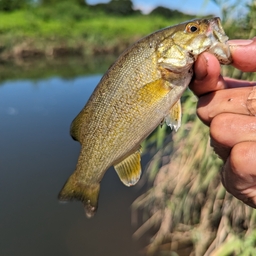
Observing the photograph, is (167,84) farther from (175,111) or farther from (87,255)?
(87,255)

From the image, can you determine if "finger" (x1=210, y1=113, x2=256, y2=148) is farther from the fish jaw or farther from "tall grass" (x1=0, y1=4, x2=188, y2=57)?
"tall grass" (x1=0, y1=4, x2=188, y2=57)

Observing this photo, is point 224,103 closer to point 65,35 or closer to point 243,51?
point 243,51

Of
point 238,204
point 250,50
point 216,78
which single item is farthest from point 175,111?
point 238,204

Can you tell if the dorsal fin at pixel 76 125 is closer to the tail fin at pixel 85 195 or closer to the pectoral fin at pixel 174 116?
the tail fin at pixel 85 195

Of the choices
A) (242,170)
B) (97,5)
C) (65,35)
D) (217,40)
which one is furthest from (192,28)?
(97,5)

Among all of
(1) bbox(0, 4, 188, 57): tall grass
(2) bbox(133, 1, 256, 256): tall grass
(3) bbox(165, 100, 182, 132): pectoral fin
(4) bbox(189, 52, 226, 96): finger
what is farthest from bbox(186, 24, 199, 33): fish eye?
(1) bbox(0, 4, 188, 57): tall grass

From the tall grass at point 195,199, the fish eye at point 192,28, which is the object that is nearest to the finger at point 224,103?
the fish eye at point 192,28
